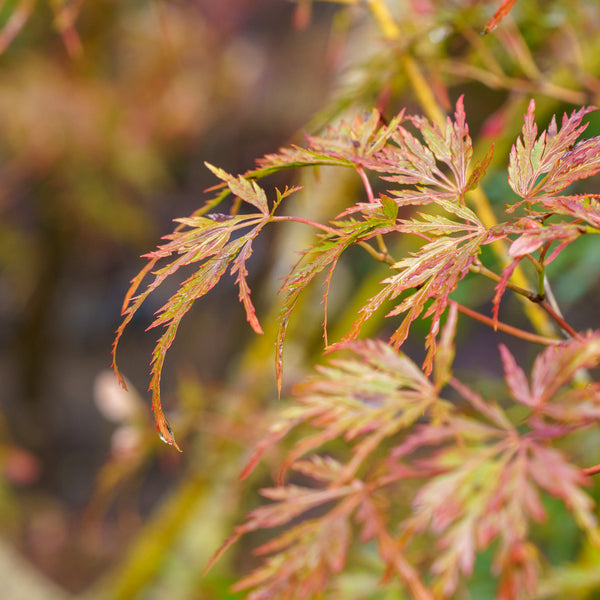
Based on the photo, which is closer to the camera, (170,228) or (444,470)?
(444,470)

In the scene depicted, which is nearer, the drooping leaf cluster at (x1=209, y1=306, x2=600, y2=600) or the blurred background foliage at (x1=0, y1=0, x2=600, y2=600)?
the drooping leaf cluster at (x1=209, y1=306, x2=600, y2=600)

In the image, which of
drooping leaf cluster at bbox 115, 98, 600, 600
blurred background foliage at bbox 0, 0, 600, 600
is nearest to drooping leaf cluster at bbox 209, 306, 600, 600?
drooping leaf cluster at bbox 115, 98, 600, 600

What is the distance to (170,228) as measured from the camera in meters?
3.15

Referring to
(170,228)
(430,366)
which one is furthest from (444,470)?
(170,228)

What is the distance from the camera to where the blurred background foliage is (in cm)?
60

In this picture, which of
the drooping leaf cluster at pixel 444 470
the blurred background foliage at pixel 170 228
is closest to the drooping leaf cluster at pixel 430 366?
the drooping leaf cluster at pixel 444 470

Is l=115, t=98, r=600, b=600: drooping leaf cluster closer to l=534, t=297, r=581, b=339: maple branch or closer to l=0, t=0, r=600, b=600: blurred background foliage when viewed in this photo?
l=534, t=297, r=581, b=339: maple branch

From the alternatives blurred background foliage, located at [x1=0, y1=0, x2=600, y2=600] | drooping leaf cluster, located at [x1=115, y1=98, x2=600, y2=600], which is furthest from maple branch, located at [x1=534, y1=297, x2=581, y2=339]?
blurred background foliage, located at [x1=0, y1=0, x2=600, y2=600]

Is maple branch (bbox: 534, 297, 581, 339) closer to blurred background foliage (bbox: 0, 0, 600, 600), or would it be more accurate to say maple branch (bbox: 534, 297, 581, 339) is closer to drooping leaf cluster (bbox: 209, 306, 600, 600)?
drooping leaf cluster (bbox: 209, 306, 600, 600)

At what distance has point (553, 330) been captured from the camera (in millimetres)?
488

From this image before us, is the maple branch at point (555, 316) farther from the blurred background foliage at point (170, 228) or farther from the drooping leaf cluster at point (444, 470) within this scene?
the blurred background foliage at point (170, 228)

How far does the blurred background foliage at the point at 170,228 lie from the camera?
0.60 m

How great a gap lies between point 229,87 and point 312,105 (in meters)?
0.55

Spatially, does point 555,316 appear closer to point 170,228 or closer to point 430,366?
point 430,366
